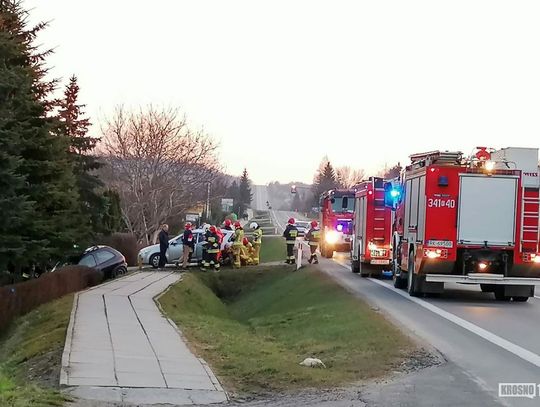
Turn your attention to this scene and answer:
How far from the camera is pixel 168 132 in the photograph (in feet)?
153

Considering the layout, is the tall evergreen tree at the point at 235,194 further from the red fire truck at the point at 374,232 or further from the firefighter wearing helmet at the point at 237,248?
the red fire truck at the point at 374,232

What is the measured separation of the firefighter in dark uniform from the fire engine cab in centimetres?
582

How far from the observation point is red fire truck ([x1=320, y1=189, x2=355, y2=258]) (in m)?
34.9

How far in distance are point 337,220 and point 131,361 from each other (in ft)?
85.8

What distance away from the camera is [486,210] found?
56.6ft

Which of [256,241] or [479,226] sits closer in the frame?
[479,226]

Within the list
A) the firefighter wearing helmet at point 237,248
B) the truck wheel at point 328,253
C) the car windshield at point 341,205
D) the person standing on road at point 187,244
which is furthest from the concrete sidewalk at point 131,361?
the truck wheel at point 328,253

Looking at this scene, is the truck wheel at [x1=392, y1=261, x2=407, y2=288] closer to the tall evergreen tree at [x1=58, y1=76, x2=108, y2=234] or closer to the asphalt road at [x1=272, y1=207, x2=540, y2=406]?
the asphalt road at [x1=272, y1=207, x2=540, y2=406]

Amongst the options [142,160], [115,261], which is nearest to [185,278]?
[115,261]

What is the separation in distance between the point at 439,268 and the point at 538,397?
9242mm

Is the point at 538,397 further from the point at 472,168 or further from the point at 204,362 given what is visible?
the point at 472,168

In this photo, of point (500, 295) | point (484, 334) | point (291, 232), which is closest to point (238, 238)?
point (291, 232)

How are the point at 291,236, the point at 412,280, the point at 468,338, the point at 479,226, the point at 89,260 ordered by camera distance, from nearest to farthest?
the point at 468,338 → the point at 479,226 → the point at 412,280 → the point at 89,260 → the point at 291,236

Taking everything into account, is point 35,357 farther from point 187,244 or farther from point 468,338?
point 187,244
